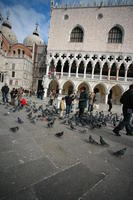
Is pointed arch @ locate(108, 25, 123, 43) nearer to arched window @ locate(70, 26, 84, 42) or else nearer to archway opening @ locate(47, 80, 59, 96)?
arched window @ locate(70, 26, 84, 42)

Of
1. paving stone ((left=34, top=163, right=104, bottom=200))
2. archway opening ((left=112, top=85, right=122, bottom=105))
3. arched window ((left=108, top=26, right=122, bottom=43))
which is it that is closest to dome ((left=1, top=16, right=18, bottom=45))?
arched window ((left=108, top=26, right=122, bottom=43))

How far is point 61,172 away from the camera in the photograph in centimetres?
198

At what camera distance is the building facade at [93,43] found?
24.8m

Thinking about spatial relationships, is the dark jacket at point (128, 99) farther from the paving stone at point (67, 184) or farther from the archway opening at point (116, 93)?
the archway opening at point (116, 93)

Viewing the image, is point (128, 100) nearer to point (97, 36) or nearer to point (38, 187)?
point (38, 187)

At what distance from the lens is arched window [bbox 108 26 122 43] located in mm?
25675

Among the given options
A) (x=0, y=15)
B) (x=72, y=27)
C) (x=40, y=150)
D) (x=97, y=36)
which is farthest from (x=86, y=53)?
(x=40, y=150)

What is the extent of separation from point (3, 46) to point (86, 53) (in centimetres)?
2548

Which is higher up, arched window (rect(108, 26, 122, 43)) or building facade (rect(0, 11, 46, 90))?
arched window (rect(108, 26, 122, 43))

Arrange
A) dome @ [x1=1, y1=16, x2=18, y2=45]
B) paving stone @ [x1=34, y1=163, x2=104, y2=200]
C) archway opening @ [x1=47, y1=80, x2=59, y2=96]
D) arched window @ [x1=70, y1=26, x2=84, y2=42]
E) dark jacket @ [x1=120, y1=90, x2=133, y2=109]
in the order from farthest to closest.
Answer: dome @ [x1=1, y1=16, x2=18, y2=45], archway opening @ [x1=47, y1=80, x2=59, y2=96], arched window @ [x1=70, y1=26, x2=84, y2=42], dark jacket @ [x1=120, y1=90, x2=133, y2=109], paving stone @ [x1=34, y1=163, x2=104, y2=200]

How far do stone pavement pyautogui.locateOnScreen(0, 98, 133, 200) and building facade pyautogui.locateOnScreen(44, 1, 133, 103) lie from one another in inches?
925

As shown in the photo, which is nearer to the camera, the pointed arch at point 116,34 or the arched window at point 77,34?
the pointed arch at point 116,34

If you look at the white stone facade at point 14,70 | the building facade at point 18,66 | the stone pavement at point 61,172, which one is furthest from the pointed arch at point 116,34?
the stone pavement at point 61,172

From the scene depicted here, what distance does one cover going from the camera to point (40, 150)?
2.69 m
